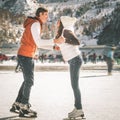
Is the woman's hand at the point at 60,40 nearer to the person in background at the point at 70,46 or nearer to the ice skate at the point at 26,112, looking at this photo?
the person in background at the point at 70,46

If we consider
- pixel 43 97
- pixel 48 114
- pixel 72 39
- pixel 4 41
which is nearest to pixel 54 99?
pixel 43 97

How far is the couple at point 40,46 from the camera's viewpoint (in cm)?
683

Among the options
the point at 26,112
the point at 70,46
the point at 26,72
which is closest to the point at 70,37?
the point at 70,46

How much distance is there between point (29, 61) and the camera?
7121mm

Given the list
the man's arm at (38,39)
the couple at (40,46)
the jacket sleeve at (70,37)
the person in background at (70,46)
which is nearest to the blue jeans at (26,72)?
the couple at (40,46)

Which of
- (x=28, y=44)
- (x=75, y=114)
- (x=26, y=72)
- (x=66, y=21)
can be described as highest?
(x=66, y=21)

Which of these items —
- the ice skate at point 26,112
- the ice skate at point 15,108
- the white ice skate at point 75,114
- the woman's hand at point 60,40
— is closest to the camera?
the woman's hand at point 60,40

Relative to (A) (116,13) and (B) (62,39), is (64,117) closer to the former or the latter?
(B) (62,39)

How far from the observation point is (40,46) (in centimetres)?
681

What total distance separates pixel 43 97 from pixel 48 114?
265cm

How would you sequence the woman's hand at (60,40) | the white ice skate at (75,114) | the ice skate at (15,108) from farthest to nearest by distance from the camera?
the ice skate at (15,108) → the white ice skate at (75,114) → the woman's hand at (60,40)

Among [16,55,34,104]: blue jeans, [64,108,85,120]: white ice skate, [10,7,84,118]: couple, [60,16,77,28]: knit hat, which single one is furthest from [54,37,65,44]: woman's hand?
[64,108,85,120]: white ice skate

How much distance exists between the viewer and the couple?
22.4ft

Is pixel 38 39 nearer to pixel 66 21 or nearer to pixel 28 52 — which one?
pixel 28 52
